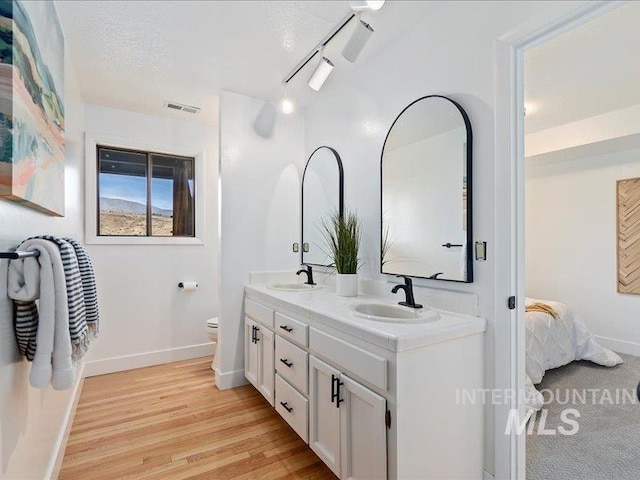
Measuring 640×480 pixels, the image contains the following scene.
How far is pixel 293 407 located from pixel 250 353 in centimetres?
78

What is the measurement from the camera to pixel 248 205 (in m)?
2.83

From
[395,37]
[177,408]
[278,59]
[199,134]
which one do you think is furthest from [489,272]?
[199,134]

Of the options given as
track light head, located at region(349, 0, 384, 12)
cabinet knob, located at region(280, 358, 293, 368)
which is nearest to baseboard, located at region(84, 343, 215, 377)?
cabinet knob, located at region(280, 358, 293, 368)

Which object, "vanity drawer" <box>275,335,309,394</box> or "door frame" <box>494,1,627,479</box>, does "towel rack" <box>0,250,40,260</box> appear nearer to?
"vanity drawer" <box>275,335,309,394</box>

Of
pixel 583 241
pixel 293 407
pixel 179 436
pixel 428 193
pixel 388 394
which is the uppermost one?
pixel 428 193

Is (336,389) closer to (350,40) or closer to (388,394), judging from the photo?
(388,394)

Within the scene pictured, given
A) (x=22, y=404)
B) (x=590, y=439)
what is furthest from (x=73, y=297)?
(x=590, y=439)

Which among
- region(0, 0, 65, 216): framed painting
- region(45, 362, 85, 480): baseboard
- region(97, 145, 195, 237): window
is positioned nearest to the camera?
region(0, 0, 65, 216): framed painting

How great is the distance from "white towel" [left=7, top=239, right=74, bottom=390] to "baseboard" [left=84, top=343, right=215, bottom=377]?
2.26 m

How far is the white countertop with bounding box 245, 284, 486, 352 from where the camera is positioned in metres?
1.28

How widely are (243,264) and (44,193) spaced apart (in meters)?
1.59

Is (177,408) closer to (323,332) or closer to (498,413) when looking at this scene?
(323,332)

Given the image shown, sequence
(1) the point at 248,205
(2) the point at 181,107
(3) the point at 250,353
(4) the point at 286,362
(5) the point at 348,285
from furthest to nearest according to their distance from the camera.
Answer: (2) the point at 181,107 < (1) the point at 248,205 < (3) the point at 250,353 < (5) the point at 348,285 < (4) the point at 286,362

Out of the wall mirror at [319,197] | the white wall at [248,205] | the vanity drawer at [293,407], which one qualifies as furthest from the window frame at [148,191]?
the vanity drawer at [293,407]
